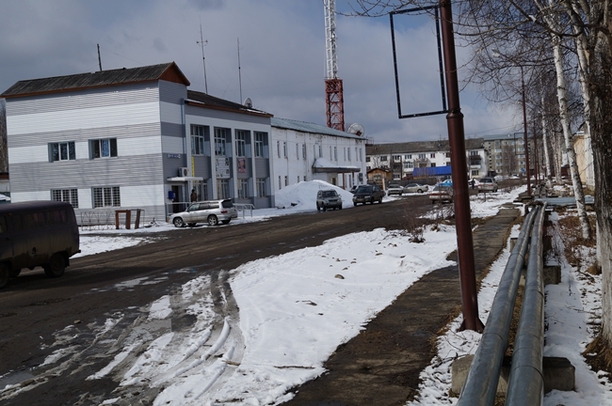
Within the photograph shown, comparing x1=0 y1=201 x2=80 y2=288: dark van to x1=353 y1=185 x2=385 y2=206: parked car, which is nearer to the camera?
x1=0 y1=201 x2=80 y2=288: dark van

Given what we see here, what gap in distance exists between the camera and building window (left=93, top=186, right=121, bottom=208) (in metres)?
47.6

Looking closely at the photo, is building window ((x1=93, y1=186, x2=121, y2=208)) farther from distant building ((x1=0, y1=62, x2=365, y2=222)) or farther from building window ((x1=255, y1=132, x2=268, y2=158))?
building window ((x1=255, y1=132, x2=268, y2=158))

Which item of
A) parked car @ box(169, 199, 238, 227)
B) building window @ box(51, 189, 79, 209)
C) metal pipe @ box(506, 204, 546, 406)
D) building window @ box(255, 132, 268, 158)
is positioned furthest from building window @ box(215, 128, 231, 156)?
metal pipe @ box(506, 204, 546, 406)

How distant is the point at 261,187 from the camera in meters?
59.8

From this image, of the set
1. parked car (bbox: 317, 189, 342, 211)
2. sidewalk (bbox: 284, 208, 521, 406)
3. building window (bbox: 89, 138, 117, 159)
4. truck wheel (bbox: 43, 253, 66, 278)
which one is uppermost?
building window (bbox: 89, 138, 117, 159)

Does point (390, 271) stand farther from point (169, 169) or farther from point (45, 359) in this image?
point (169, 169)

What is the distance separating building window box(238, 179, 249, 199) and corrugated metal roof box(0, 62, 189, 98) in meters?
11.1

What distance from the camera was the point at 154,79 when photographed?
1799 inches

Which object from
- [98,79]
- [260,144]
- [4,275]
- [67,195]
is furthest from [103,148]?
[4,275]

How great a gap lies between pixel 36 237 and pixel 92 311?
6040mm

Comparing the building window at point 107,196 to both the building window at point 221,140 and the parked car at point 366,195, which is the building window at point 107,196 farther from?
the parked car at point 366,195

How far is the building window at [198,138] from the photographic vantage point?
50.3 m

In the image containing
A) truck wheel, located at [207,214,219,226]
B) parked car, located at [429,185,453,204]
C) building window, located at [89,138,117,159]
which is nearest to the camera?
parked car, located at [429,185,453,204]

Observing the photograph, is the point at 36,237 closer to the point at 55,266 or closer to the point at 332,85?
the point at 55,266
